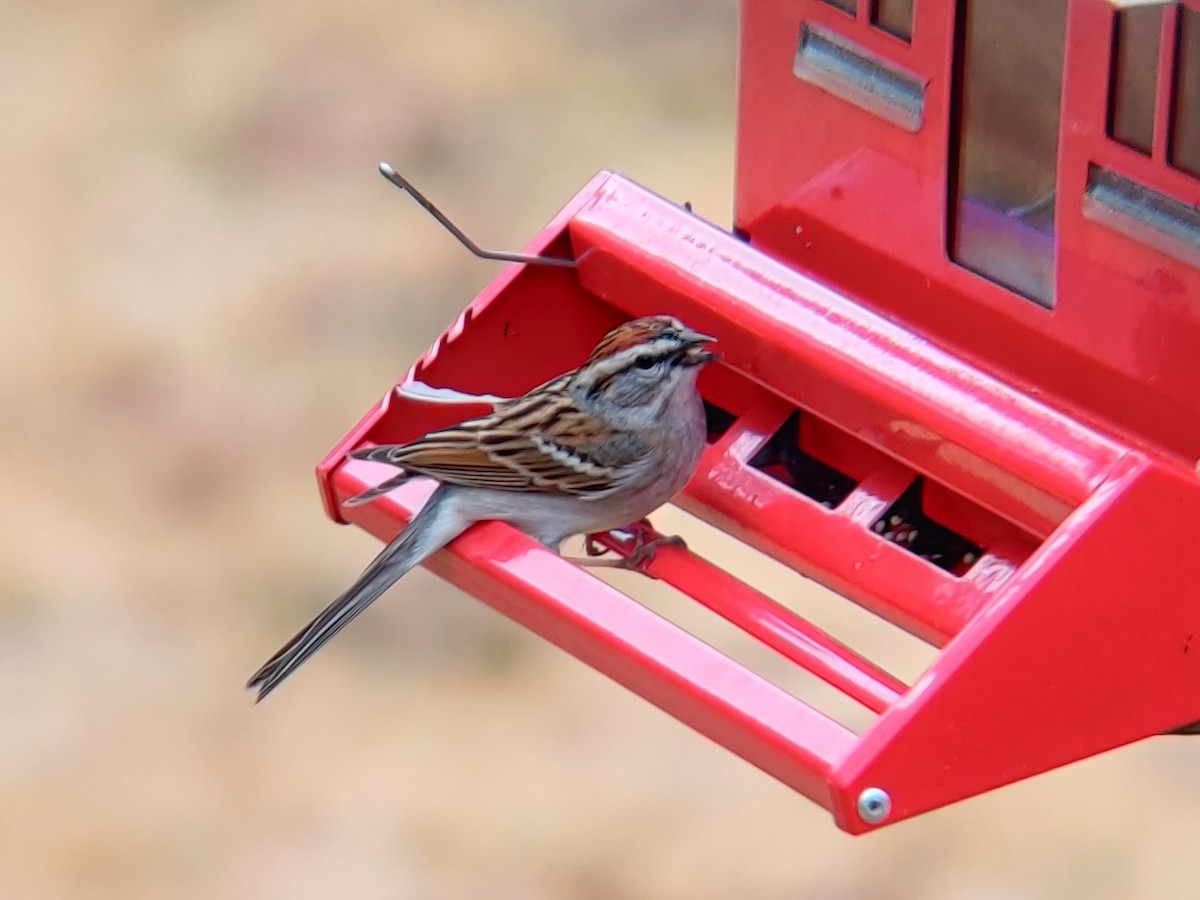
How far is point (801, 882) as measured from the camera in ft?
15.9

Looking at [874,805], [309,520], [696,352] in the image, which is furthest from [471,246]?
[309,520]

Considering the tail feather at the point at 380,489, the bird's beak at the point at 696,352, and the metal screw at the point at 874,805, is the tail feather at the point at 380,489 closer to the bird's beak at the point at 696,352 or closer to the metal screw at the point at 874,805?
the bird's beak at the point at 696,352

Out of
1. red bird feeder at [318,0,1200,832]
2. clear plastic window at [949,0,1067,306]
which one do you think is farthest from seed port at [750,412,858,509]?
clear plastic window at [949,0,1067,306]

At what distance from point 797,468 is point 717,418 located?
0.82ft

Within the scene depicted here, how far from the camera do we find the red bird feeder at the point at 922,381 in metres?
2.43

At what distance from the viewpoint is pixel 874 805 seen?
2318 mm

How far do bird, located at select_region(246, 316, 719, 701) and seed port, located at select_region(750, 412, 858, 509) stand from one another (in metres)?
0.09

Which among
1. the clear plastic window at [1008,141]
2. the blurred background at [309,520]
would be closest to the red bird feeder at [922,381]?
the clear plastic window at [1008,141]

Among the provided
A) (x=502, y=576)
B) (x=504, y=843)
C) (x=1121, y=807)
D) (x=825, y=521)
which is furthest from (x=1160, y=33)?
(x=504, y=843)

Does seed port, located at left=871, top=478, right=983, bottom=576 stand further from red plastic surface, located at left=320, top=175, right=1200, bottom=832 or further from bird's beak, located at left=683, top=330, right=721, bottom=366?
bird's beak, located at left=683, top=330, right=721, bottom=366

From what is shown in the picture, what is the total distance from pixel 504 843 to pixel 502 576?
8.11 ft

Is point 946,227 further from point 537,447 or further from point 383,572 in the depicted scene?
point 383,572

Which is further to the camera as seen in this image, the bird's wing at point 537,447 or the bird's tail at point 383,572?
the bird's wing at point 537,447

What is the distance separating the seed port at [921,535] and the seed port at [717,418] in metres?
0.41
